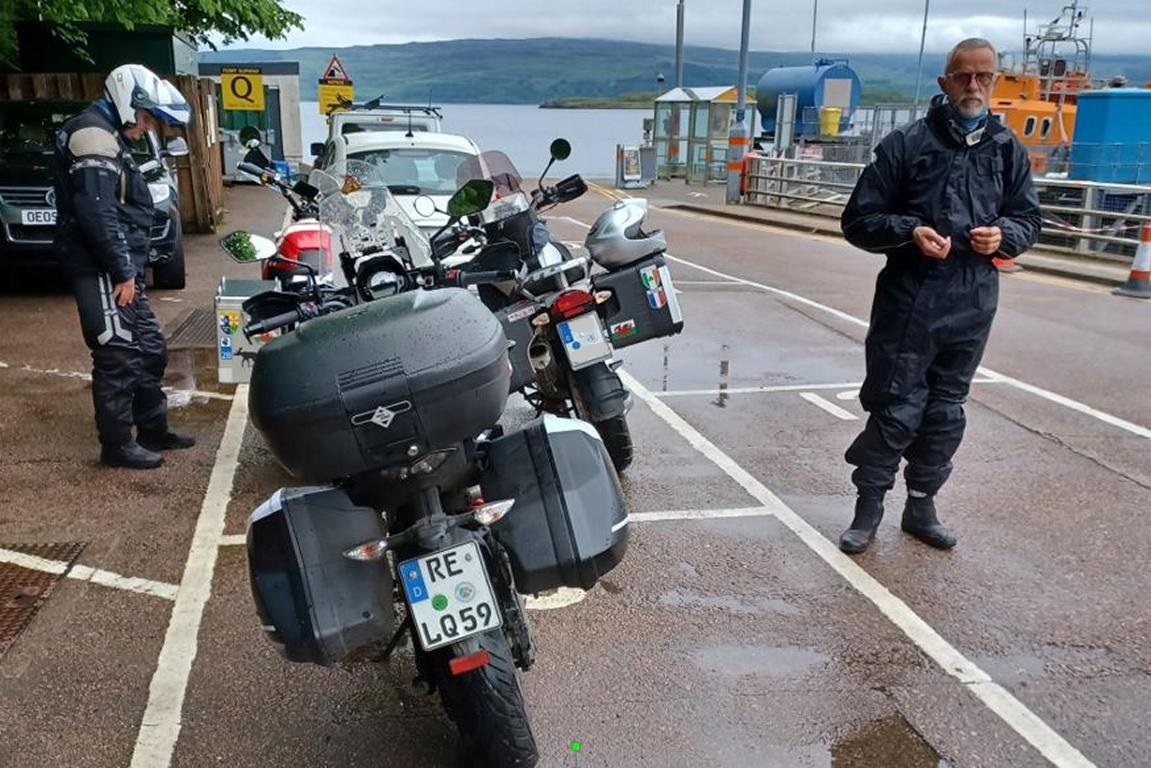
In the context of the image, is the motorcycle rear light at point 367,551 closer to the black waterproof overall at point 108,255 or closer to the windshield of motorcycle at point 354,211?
the windshield of motorcycle at point 354,211

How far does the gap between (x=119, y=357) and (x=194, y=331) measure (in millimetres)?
3496

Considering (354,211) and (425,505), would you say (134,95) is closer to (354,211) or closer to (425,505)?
(354,211)

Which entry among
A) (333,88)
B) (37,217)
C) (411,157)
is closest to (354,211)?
(411,157)

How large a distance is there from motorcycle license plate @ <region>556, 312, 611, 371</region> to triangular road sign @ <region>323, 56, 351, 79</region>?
18.8 metres

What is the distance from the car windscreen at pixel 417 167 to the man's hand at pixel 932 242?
5555mm

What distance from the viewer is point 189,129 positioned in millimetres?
14367

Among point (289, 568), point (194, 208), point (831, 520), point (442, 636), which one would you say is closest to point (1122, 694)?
point (831, 520)

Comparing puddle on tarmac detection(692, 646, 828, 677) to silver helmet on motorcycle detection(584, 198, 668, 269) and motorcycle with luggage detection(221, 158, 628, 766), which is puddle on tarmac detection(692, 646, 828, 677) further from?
silver helmet on motorcycle detection(584, 198, 668, 269)

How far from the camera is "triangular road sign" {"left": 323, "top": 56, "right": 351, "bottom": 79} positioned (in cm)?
2166

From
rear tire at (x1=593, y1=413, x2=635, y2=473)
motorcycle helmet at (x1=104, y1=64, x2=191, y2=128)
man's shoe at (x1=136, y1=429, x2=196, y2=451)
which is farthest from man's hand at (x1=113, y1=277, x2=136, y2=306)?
rear tire at (x1=593, y1=413, x2=635, y2=473)

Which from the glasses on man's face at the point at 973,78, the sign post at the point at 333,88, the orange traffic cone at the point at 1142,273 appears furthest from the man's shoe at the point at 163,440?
the sign post at the point at 333,88

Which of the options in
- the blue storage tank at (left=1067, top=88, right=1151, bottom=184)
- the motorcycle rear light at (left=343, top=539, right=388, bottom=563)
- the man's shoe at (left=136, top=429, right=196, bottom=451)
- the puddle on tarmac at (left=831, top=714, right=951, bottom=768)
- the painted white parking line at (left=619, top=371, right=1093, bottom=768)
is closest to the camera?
the motorcycle rear light at (left=343, top=539, right=388, bottom=563)

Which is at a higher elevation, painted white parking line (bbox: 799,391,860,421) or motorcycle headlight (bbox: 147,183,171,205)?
motorcycle headlight (bbox: 147,183,171,205)

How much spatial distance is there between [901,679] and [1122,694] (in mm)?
752
